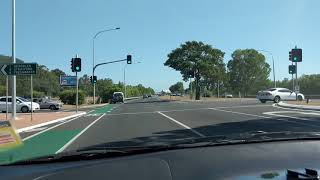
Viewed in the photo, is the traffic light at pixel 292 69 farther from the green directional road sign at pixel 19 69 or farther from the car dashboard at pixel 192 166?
the car dashboard at pixel 192 166

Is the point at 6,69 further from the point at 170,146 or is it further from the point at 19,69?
the point at 170,146

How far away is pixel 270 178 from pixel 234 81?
14738cm

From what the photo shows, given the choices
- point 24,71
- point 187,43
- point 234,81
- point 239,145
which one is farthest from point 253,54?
point 239,145

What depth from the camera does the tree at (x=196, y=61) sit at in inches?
3738

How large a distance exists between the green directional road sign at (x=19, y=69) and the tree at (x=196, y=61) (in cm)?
6487

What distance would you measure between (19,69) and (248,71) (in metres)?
119

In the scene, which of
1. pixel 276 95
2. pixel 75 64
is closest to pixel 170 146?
pixel 75 64

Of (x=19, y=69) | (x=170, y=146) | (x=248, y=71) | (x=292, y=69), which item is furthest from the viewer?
(x=248, y=71)

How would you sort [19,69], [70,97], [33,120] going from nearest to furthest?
[19,69]
[33,120]
[70,97]

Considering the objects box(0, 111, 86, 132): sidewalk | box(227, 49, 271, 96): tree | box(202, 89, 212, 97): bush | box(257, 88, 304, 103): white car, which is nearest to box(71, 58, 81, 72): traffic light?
box(0, 111, 86, 132): sidewalk

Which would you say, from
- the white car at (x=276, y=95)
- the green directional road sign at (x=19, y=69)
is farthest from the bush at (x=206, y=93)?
the green directional road sign at (x=19, y=69)

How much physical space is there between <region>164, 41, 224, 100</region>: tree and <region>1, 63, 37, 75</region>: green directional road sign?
64.9m

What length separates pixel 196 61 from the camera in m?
95.5

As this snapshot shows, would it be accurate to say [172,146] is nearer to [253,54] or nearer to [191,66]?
[191,66]
